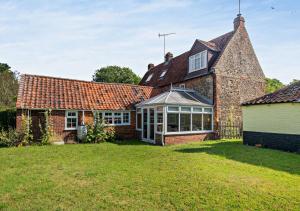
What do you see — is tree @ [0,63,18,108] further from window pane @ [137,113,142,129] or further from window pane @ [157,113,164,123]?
window pane @ [157,113,164,123]

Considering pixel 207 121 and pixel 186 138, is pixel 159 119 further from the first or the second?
pixel 207 121

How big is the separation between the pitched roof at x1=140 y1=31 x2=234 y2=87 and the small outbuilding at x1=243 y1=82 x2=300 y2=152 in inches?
239

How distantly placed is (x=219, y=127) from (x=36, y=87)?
15193mm

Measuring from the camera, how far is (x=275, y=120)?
13680 millimetres

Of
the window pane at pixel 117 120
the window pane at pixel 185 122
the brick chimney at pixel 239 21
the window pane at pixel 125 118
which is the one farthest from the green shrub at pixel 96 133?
the brick chimney at pixel 239 21

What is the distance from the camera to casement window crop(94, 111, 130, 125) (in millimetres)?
17719

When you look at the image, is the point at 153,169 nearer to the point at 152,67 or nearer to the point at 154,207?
the point at 154,207

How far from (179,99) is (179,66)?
8.49 metres

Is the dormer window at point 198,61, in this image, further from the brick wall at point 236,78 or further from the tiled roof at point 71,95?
the tiled roof at point 71,95

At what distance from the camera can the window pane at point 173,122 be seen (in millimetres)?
15773

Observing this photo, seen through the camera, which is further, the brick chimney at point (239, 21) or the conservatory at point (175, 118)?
the brick chimney at point (239, 21)

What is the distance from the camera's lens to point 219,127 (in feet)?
Result: 60.4

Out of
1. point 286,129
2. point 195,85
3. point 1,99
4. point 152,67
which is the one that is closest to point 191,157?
point 286,129

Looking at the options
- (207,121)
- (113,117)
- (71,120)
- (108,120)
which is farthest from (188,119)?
(71,120)
